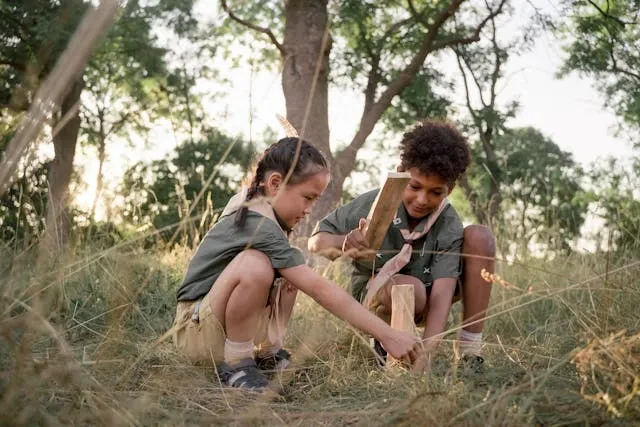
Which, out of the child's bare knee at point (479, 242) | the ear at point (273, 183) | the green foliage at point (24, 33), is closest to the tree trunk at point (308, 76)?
the green foliage at point (24, 33)

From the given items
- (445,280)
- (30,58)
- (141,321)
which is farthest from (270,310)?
(30,58)

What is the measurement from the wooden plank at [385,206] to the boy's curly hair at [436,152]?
15.9 inches

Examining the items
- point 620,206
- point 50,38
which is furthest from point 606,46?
point 50,38

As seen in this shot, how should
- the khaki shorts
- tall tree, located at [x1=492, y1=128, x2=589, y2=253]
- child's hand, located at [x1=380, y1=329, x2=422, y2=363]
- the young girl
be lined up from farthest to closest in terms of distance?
tall tree, located at [x1=492, y1=128, x2=589, y2=253] < the khaki shorts < the young girl < child's hand, located at [x1=380, y1=329, x2=422, y2=363]

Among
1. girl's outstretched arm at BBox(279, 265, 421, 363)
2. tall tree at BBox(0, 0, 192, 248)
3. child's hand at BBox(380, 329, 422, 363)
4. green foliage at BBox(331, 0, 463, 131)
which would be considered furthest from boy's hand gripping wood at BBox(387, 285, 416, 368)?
green foliage at BBox(331, 0, 463, 131)

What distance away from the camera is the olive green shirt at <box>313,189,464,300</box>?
3359mm

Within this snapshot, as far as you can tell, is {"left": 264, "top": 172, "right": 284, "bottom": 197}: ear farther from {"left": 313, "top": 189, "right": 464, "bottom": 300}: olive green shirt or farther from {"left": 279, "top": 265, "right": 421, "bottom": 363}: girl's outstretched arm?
{"left": 313, "top": 189, "right": 464, "bottom": 300}: olive green shirt

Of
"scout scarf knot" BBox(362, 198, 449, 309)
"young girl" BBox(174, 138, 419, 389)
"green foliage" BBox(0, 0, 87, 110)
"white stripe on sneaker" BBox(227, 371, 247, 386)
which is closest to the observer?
"young girl" BBox(174, 138, 419, 389)

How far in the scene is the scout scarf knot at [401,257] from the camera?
328 cm

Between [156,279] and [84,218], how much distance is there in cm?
84

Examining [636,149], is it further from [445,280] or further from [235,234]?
[235,234]

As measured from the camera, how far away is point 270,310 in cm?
312

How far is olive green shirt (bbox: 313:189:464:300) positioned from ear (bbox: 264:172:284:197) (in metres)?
0.58

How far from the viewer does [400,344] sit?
259 cm
